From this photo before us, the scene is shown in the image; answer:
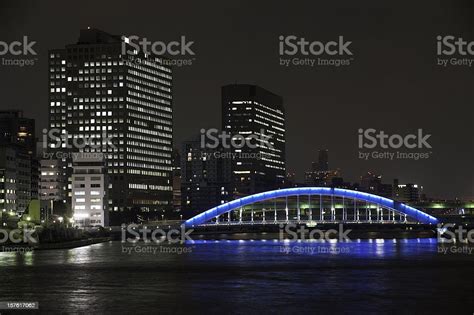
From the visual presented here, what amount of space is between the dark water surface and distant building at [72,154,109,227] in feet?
252

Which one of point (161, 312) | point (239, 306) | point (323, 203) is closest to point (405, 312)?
point (239, 306)

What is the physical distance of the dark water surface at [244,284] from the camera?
144 ft

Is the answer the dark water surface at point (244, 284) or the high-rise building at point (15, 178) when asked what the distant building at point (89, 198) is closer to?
the high-rise building at point (15, 178)

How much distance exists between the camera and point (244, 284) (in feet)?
182

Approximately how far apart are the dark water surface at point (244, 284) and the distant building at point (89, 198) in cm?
7671

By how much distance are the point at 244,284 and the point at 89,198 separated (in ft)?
360

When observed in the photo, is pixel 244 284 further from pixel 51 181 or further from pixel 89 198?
pixel 51 181

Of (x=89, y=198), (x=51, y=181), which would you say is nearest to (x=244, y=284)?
(x=89, y=198)

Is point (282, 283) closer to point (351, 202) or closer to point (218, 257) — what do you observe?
point (218, 257)

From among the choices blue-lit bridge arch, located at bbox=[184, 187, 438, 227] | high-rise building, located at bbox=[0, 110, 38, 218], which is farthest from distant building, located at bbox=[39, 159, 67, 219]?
blue-lit bridge arch, located at bbox=[184, 187, 438, 227]

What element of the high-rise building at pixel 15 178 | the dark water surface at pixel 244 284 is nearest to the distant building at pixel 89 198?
the high-rise building at pixel 15 178

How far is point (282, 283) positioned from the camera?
182 feet

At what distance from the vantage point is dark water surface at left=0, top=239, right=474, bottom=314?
144 feet

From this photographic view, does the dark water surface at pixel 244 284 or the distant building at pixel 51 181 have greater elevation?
the distant building at pixel 51 181
